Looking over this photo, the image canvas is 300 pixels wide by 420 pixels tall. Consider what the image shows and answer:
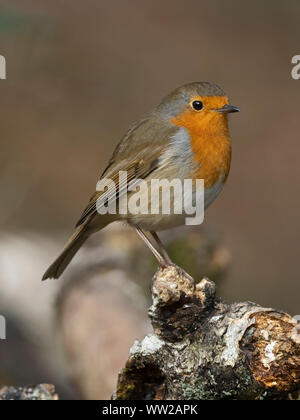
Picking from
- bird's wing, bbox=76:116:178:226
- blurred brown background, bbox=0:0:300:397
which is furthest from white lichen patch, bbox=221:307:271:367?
blurred brown background, bbox=0:0:300:397

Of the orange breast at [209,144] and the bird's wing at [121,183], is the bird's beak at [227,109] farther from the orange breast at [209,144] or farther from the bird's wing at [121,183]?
the bird's wing at [121,183]

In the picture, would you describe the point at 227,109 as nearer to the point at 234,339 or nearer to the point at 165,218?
the point at 165,218

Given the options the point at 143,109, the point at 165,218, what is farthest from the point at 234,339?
the point at 143,109

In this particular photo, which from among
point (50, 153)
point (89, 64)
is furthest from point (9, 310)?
point (89, 64)

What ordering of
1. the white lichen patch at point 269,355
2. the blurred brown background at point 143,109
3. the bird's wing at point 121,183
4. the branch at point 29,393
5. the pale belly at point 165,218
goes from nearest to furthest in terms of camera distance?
1. the white lichen patch at point 269,355
2. the branch at point 29,393
3. the pale belly at point 165,218
4. the bird's wing at point 121,183
5. the blurred brown background at point 143,109

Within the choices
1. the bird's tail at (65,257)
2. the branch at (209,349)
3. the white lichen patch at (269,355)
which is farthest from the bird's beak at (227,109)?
the white lichen patch at (269,355)

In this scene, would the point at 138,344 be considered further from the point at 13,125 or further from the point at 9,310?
the point at 13,125
